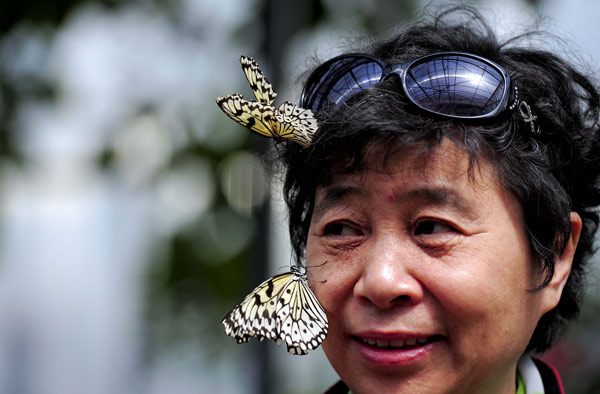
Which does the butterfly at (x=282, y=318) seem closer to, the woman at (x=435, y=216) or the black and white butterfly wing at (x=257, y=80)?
the woman at (x=435, y=216)

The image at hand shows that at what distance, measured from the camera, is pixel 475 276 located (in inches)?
64.6

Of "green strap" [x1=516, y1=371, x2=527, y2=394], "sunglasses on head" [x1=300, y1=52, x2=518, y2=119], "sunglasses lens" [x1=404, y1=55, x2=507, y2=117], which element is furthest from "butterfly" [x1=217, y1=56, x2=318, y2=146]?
"green strap" [x1=516, y1=371, x2=527, y2=394]

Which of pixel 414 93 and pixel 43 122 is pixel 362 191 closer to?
pixel 414 93

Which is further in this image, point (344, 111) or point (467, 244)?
point (344, 111)

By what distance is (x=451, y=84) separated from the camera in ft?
5.64

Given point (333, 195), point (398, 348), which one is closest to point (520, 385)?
point (398, 348)

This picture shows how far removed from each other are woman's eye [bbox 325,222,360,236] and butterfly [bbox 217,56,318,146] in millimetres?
205

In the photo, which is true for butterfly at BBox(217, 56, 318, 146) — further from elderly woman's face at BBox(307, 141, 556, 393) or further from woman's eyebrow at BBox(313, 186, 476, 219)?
woman's eyebrow at BBox(313, 186, 476, 219)

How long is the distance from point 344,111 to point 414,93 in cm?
17

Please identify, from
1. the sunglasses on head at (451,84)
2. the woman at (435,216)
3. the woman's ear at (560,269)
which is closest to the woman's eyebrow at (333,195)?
the woman at (435,216)

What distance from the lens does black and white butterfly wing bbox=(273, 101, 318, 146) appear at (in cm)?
172

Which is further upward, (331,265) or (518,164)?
(518,164)

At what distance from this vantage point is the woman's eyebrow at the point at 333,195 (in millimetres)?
1745

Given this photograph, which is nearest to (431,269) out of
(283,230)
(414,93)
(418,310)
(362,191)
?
(418,310)
